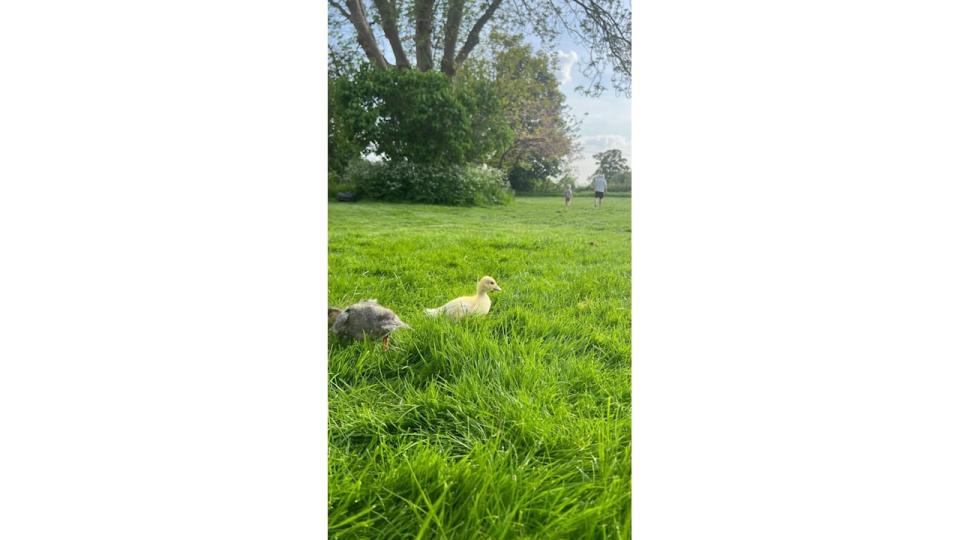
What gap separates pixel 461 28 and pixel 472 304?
2.94 ft

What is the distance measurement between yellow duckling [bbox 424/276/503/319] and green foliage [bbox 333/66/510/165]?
0.43 meters

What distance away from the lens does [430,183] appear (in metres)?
1.98

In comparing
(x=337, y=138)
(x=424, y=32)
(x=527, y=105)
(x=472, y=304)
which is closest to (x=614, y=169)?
(x=527, y=105)

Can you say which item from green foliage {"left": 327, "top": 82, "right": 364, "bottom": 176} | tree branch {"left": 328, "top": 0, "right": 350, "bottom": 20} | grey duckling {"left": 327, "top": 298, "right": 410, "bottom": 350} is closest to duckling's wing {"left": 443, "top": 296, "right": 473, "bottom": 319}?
grey duckling {"left": 327, "top": 298, "right": 410, "bottom": 350}

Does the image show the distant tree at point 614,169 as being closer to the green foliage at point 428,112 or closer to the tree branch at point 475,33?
the green foliage at point 428,112

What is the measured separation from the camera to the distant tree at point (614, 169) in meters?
1.76

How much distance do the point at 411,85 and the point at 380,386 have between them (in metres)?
1.00

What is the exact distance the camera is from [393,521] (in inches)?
51.6

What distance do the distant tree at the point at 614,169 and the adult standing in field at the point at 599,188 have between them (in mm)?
10

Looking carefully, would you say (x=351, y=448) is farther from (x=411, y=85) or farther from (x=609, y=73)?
(x=609, y=73)

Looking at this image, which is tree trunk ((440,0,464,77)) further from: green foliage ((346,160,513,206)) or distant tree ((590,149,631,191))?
distant tree ((590,149,631,191))

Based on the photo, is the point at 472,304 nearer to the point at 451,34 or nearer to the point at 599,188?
the point at 599,188

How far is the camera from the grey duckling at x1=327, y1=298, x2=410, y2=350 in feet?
5.75
